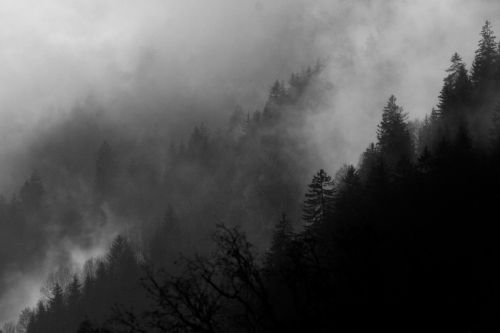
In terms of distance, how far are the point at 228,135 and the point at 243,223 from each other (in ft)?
Answer: 191

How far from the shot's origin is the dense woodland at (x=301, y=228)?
1593 centimetres

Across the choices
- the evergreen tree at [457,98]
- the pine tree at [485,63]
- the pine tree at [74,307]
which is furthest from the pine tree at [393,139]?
the pine tree at [74,307]

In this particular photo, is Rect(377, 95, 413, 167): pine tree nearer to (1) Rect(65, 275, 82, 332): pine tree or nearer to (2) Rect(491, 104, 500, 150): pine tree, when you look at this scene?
(2) Rect(491, 104, 500, 150): pine tree

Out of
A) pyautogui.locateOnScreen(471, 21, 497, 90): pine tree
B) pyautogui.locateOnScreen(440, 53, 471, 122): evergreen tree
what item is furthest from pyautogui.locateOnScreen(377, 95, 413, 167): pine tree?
pyautogui.locateOnScreen(471, 21, 497, 90): pine tree

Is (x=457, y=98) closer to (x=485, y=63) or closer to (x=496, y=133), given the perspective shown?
(x=485, y=63)

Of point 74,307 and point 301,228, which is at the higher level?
point 301,228

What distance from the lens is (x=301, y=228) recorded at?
9956 centimetres

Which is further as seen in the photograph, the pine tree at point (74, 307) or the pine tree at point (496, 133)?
the pine tree at point (74, 307)

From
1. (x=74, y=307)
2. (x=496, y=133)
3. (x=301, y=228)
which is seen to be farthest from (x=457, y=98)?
(x=74, y=307)

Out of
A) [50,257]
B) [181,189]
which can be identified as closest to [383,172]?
[181,189]

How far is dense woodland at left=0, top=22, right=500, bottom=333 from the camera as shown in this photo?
52.3 ft

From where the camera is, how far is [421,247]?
36.5 m

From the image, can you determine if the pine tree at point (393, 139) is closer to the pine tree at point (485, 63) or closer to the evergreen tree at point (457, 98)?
the evergreen tree at point (457, 98)

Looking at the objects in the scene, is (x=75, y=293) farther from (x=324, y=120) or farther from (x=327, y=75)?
(x=327, y=75)
